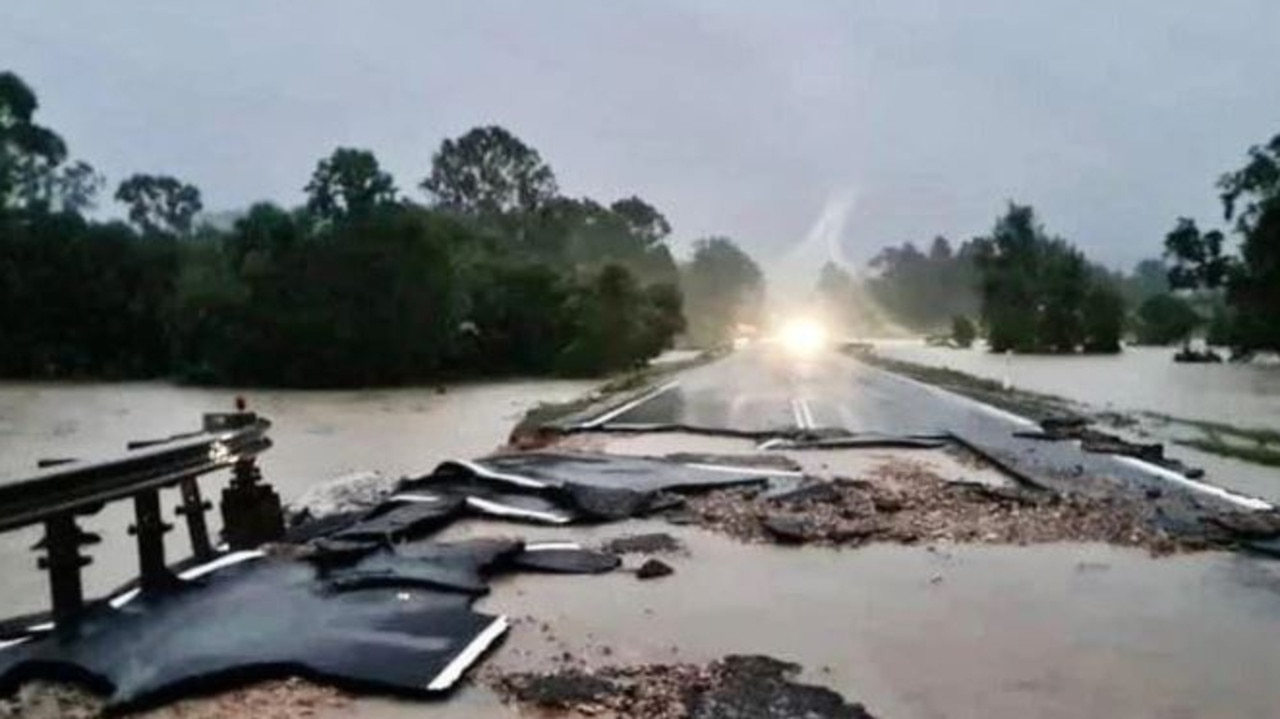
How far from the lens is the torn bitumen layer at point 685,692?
4.96 m

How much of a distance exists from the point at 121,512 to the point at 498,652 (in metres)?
11.6

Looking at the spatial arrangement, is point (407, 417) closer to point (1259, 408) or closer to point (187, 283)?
point (1259, 408)

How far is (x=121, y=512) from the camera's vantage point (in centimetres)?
1591

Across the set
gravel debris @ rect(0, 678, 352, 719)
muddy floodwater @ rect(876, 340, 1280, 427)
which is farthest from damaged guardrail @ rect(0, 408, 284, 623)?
muddy floodwater @ rect(876, 340, 1280, 427)

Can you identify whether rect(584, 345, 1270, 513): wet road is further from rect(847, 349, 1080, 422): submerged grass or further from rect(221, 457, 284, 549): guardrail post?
rect(221, 457, 284, 549): guardrail post

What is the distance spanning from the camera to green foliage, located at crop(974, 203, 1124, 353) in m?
94.0

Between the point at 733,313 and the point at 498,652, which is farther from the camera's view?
the point at 733,313

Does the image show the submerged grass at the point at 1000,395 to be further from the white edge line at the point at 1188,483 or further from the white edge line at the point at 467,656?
the white edge line at the point at 467,656

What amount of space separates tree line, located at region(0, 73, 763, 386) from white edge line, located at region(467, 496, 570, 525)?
4672 centimetres

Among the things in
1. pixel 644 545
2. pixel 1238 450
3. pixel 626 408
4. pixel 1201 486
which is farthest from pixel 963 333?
pixel 644 545

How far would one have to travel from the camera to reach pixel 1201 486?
12914 millimetres

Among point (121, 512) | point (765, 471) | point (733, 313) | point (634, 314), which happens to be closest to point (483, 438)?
point (121, 512)

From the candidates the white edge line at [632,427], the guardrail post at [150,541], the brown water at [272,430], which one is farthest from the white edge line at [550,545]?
the white edge line at [632,427]

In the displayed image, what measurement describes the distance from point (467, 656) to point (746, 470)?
7.81m
